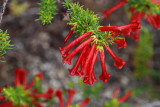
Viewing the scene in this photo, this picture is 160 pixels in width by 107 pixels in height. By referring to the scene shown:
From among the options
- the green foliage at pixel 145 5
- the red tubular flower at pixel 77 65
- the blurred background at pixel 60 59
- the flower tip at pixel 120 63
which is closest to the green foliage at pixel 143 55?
the blurred background at pixel 60 59

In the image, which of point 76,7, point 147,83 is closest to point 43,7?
point 76,7

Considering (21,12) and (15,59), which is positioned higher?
(21,12)

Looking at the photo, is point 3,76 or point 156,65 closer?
point 3,76

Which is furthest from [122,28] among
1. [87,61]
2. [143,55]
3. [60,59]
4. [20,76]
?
[143,55]

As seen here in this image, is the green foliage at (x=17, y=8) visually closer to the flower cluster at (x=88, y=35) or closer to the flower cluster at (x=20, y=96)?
the flower cluster at (x=20, y=96)

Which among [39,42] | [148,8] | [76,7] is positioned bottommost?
[76,7]

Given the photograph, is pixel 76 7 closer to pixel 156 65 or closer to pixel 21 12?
pixel 21 12
